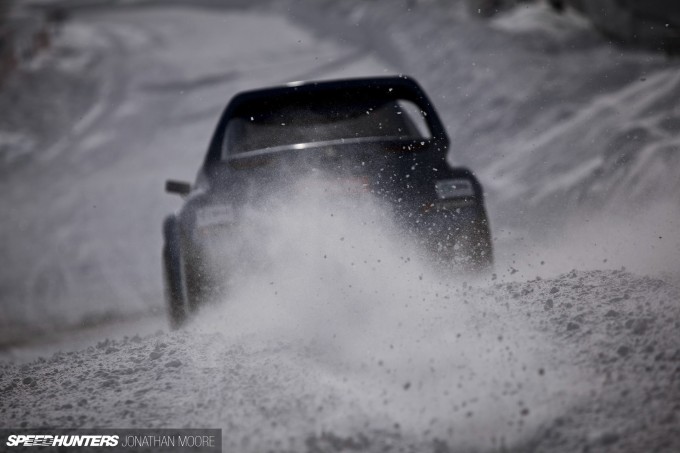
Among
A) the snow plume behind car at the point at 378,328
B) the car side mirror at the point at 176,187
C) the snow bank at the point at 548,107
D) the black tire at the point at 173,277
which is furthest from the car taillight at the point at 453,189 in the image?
the snow bank at the point at 548,107

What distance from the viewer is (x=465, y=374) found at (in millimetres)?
3812

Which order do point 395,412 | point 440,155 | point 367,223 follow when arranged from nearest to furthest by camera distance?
point 395,412
point 367,223
point 440,155

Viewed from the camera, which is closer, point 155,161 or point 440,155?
point 440,155

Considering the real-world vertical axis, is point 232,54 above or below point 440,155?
below

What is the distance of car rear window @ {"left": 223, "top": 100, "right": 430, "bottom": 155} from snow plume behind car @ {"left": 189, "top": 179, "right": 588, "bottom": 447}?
921 millimetres

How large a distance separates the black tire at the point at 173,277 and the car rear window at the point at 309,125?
0.71 meters

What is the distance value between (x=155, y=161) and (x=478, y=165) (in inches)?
314

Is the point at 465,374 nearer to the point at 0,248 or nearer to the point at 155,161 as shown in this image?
the point at 0,248

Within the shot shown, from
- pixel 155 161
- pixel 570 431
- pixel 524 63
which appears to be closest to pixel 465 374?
pixel 570 431

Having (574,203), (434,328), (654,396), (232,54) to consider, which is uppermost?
(654,396)

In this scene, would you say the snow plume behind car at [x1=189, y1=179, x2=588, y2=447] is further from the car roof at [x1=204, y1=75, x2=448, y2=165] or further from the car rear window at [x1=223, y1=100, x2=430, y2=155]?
the car roof at [x1=204, y1=75, x2=448, y2=165]

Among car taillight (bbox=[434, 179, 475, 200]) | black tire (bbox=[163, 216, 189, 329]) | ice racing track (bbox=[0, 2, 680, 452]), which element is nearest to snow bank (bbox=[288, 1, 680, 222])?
ice racing track (bbox=[0, 2, 680, 452])

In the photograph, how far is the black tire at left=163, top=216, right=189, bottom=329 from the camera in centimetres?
551

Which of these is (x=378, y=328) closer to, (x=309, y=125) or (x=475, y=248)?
(x=475, y=248)
